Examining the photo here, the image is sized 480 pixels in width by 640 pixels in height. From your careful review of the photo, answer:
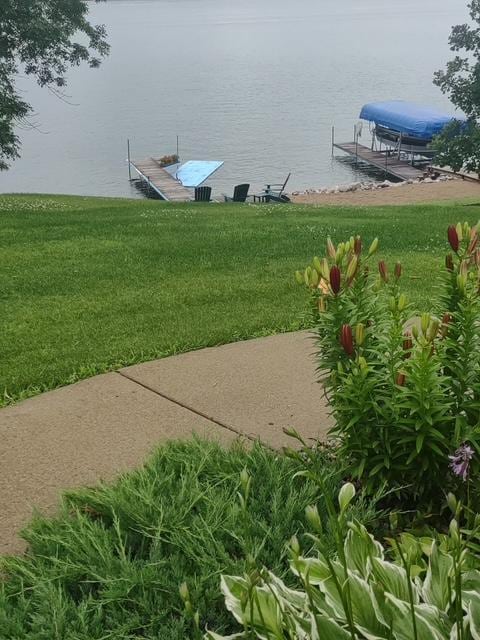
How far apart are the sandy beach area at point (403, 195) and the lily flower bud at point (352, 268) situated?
29116 millimetres

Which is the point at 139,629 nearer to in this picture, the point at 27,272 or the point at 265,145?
the point at 27,272

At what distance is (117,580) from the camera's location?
244 centimetres

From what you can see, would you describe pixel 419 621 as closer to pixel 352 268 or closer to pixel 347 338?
pixel 347 338

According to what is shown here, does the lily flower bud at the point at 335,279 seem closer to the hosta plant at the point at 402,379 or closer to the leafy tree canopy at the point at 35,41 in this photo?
the hosta plant at the point at 402,379

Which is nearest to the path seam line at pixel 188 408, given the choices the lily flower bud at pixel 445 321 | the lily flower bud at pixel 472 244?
the lily flower bud at pixel 445 321

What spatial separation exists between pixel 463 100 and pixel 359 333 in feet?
75.9

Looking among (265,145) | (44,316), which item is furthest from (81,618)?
(265,145)

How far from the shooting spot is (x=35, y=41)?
20.1 meters

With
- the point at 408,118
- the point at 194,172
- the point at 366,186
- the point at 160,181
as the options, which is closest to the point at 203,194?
the point at 194,172

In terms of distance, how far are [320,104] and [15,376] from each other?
228ft

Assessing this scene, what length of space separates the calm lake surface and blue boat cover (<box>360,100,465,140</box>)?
381 centimetres

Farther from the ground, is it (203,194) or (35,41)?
(35,41)

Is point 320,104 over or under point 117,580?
over

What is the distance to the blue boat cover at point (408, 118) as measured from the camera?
44.2 m
